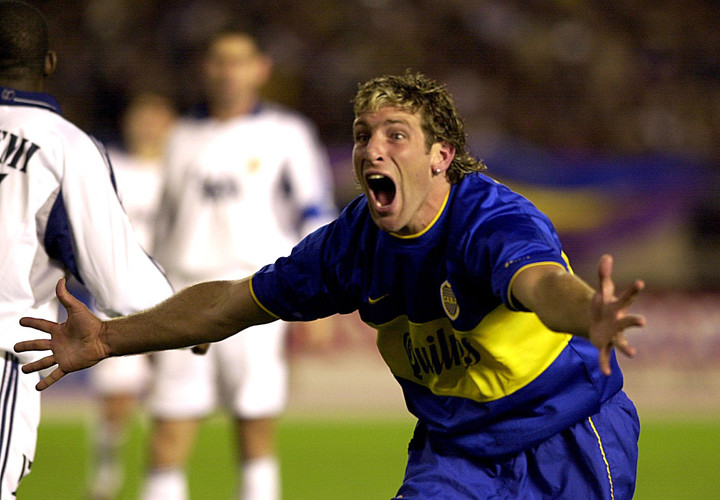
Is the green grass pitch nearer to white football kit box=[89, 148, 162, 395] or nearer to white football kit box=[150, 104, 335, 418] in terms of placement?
white football kit box=[89, 148, 162, 395]

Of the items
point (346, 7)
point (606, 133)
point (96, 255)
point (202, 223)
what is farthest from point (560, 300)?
point (346, 7)

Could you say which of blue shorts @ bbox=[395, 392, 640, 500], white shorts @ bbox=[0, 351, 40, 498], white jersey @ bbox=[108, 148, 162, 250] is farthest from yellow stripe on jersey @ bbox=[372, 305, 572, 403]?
white jersey @ bbox=[108, 148, 162, 250]

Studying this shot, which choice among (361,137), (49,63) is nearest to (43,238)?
(49,63)

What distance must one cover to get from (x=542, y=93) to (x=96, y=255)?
1192 centimetres

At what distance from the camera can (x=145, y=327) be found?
3.38 metres

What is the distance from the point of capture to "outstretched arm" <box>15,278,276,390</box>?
129 inches

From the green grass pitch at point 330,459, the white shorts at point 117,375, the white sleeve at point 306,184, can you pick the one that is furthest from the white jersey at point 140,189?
the white sleeve at point 306,184

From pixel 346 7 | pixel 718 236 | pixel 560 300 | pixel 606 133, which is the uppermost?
pixel 346 7

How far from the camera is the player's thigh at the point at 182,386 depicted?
566 cm

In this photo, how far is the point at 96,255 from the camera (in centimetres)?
351

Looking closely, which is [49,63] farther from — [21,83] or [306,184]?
[306,184]

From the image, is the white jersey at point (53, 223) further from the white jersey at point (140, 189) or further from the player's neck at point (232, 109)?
the white jersey at point (140, 189)

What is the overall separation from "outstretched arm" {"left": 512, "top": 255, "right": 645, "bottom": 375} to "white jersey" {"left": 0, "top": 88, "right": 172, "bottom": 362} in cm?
143

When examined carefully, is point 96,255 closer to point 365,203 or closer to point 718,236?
point 365,203
